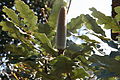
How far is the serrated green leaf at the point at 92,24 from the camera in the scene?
1096 millimetres

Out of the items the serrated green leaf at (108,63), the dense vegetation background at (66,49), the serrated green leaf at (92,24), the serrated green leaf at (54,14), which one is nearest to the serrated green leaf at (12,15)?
the dense vegetation background at (66,49)

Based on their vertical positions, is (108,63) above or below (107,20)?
below

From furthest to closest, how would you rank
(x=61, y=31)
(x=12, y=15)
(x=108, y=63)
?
1. (x=12, y=15)
2. (x=61, y=31)
3. (x=108, y=63)

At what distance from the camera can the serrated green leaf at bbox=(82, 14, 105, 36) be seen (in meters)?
1.10

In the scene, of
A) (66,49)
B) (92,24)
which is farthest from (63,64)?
(92,24)

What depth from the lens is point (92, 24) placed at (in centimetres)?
111

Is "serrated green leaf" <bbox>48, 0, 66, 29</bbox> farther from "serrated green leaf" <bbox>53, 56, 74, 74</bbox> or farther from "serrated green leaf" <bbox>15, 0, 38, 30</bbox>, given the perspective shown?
"serrated green leaf" <bbox>53, 56, 74, 74</bbox>

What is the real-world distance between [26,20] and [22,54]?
0.44 ft

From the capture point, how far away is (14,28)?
1.08m

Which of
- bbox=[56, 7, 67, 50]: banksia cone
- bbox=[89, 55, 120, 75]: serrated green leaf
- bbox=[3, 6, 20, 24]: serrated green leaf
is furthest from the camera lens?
bbox=[3, 6, 20, 24]: serrated green leaf

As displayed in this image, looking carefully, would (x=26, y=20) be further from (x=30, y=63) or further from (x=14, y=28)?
(x=30, y=63)

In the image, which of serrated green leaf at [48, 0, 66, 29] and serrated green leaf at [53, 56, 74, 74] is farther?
serrated green leaf at [48, 0, 66, 29]

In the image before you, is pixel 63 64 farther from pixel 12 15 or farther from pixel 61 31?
pixel 12 15

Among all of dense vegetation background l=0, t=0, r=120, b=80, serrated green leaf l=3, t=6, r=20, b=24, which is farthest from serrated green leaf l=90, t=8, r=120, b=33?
serrated green leaf l=3, t=6, r=20, b=24
